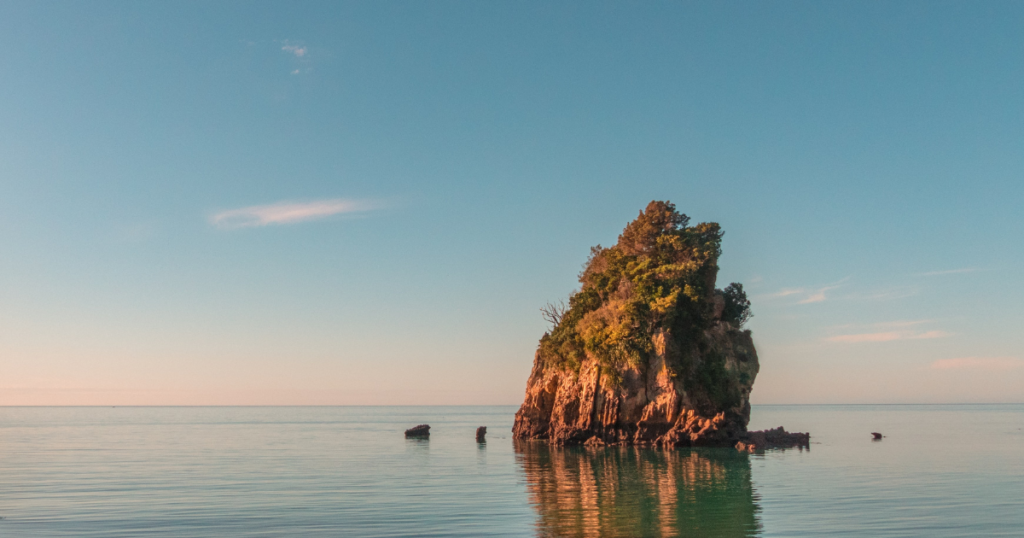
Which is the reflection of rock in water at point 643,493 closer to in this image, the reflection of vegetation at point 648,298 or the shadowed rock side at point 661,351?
the shadowed rock side at point 661,351

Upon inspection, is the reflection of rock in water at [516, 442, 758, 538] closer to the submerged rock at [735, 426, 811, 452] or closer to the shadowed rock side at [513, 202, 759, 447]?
the submerged rock at [735, 426, 811, 452]

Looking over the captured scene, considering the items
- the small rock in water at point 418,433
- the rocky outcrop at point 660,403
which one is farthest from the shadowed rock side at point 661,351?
the small rock in water at point 418,433

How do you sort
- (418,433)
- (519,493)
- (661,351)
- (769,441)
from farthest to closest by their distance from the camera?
(418,433), (769,441), (661,351), (519,493)

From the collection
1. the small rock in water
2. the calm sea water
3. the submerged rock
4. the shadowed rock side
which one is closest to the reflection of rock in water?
the calm sea water

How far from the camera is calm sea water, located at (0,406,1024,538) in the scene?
22031mm

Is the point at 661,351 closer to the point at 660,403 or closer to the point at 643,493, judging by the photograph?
the point at 660,403

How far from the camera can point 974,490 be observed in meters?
31.3

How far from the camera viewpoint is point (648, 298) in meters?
54.3

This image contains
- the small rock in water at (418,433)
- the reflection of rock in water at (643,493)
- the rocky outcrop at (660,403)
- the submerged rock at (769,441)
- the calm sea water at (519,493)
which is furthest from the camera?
the small rock in water at (418,433)

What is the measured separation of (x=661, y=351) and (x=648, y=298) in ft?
13.9

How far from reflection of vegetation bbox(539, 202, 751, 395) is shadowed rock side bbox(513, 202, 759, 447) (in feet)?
0.28

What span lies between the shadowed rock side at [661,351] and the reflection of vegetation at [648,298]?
3.4 inches

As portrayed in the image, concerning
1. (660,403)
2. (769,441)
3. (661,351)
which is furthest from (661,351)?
(769,441)

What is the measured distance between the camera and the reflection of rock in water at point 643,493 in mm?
21641
